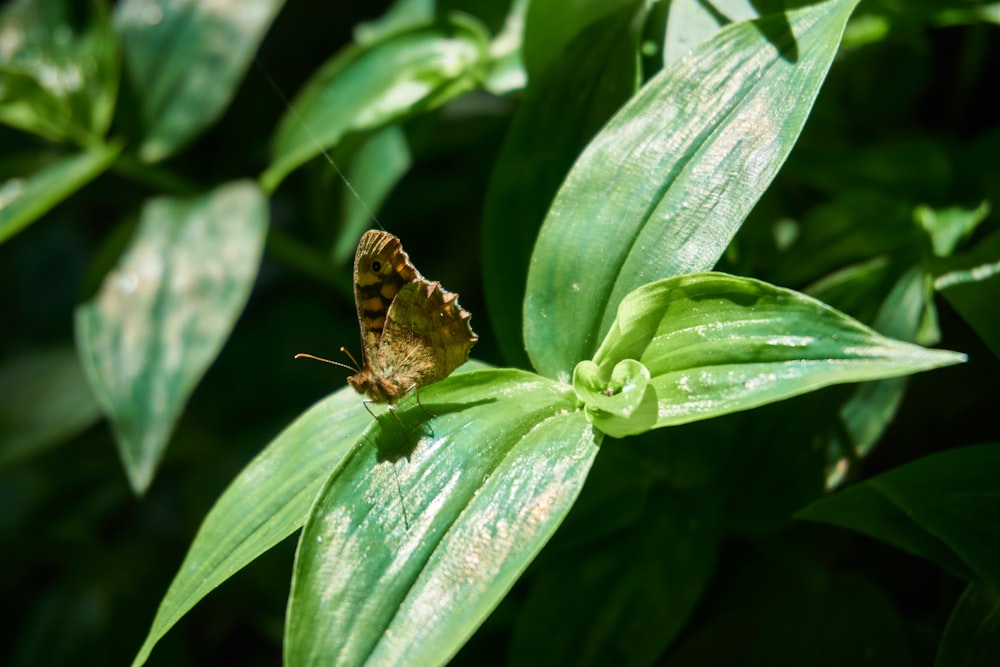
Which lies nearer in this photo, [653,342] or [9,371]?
[653,342]

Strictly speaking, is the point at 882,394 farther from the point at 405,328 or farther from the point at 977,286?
the point at 405,328

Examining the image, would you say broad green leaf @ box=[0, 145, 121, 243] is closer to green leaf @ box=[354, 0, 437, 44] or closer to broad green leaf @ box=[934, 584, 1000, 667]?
green leaf @ box=[354, 0, 437, 44]

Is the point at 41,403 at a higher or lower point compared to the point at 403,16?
lower

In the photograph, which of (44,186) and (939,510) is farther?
(44,186)

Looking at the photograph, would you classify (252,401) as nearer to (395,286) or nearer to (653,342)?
(395,286)

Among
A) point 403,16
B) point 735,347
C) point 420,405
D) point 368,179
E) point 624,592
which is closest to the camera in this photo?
point 735,347

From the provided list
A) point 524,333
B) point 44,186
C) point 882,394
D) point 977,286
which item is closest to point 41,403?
point 44,186

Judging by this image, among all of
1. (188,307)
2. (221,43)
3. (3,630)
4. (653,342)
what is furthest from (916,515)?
(3,630)
